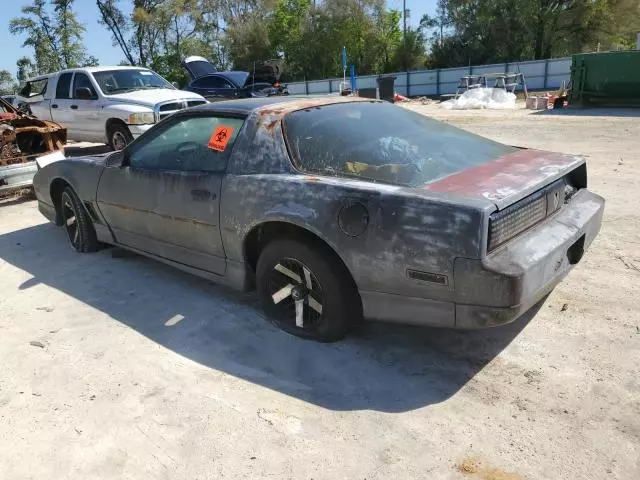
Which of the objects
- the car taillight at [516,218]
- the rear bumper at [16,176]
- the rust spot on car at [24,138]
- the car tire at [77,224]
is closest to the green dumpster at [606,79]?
the rust spot on car at [24,138]

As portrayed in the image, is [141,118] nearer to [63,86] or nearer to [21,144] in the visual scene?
[21,144]

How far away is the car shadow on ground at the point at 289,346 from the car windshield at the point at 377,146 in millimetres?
1027

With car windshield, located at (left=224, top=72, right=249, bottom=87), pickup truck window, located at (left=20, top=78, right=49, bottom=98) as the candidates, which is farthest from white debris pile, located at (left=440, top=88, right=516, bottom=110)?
pickup truck window, located at (left=20, top=78, right=49, bottom=98)

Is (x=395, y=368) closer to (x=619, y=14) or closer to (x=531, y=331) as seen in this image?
(x=531, y=331)

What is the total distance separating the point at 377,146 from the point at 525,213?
96 cm

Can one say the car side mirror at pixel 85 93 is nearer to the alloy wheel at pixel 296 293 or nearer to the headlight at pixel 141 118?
the headlight at pixel 141 118

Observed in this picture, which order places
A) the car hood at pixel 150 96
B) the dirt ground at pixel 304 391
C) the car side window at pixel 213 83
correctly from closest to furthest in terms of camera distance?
the dirt ground at pixel 304 391 < the car hood at pixel 150 96 < the car side window at pixel 213 83

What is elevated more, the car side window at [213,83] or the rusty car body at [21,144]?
the car side window at [213,83]

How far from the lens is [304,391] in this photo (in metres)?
2.89

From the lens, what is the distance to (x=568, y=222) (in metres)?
3.13

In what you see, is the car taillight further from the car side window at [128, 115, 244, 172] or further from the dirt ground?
the car side window at [128, 115, 244, 172]

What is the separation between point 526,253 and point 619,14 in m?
40.7

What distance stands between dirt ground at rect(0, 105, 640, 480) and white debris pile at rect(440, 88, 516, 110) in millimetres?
16950

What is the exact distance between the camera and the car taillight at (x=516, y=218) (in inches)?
103
